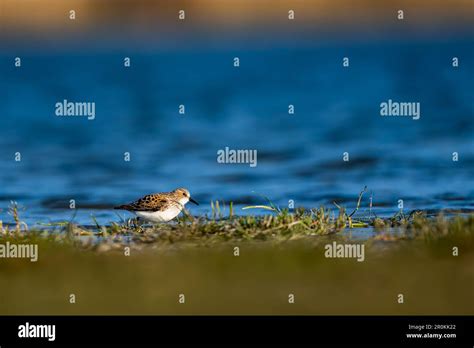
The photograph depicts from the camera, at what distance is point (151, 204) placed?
1141 cm

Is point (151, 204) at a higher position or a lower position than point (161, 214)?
higher

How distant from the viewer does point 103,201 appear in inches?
619

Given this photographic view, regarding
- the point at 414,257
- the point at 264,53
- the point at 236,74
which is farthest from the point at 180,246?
the point at 264,53

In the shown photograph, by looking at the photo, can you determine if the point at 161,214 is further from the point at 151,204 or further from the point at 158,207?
the point at 151,204

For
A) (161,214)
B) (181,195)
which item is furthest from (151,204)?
(181,195)

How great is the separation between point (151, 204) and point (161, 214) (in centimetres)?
32

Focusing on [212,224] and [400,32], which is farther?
[400,32]

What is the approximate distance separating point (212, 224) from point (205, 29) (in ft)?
84.7

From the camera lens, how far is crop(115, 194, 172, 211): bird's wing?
11.3 meters

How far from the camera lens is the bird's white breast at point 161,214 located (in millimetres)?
11156

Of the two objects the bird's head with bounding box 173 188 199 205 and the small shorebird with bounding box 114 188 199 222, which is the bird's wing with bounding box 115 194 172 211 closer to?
the small shorebird with bounding box 114 188 199 222

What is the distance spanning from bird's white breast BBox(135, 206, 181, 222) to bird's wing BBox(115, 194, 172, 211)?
57 mm

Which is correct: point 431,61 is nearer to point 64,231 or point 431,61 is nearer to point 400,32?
point 400,32

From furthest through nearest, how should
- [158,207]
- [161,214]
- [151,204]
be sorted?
[151,204] → [158,207] → [161,214]
